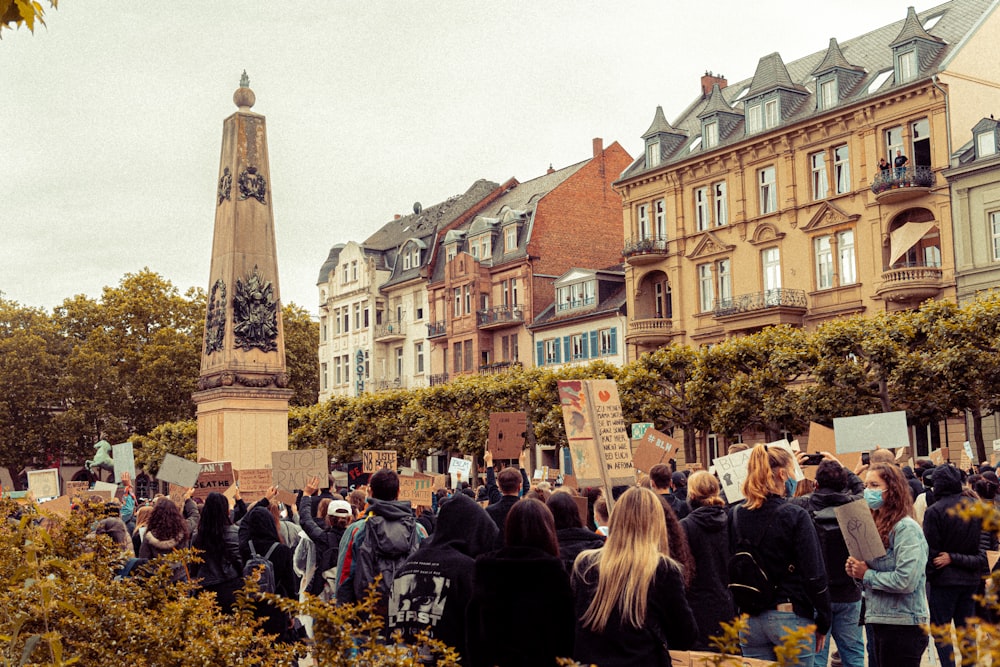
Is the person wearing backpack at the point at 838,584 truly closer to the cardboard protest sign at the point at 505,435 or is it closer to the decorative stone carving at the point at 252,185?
the cardboard protest sign at the point at 505,435

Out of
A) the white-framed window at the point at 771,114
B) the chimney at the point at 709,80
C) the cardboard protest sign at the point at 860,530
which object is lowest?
the cardboard protest sign at the point at 860,530

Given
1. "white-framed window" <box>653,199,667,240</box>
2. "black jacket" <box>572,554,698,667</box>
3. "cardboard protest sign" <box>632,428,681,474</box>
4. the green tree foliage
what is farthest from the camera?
the green tree foliage

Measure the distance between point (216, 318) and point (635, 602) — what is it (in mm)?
22652

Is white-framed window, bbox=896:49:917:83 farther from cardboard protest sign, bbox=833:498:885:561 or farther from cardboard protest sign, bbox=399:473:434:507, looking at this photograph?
cardboard protest sign, bbox=833:498:885:561

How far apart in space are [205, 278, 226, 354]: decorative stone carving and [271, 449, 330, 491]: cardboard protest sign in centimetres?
1273

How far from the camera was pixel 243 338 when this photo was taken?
2636 cm

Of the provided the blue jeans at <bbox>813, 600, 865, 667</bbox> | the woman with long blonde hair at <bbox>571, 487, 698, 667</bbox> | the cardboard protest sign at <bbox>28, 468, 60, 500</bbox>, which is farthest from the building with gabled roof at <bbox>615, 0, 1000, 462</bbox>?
the woman with long blonde hair at <bbox>571, 487, 698, 667</bbox>

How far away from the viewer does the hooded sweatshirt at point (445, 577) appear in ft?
20.9

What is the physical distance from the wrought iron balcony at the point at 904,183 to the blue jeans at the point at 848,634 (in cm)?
3416

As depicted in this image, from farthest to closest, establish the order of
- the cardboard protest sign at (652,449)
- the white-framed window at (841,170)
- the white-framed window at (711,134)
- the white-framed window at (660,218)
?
the white-framed window at (660,218) < the white-framed window at (711,134) < the white-framed window at (841,170) < the cardboard protest sign at (652,449)

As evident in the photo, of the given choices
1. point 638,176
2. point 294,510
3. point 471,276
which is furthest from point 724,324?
point 294,510

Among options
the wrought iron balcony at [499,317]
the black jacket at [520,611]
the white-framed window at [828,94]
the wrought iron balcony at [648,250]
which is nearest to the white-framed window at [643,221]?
the wrought iron balcony at [648,250]

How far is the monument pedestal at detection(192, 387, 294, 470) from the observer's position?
26.0 m

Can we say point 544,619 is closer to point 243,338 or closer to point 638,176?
point 243,338
